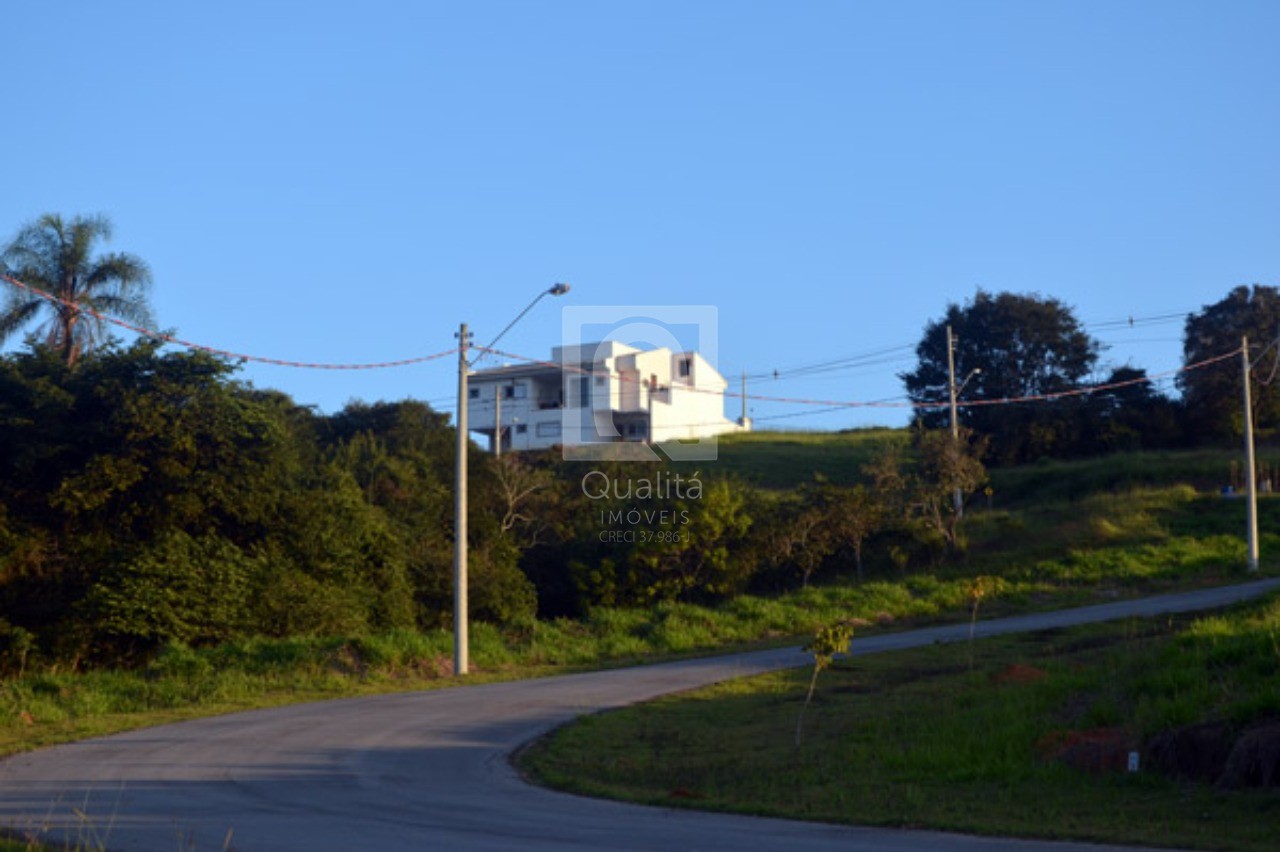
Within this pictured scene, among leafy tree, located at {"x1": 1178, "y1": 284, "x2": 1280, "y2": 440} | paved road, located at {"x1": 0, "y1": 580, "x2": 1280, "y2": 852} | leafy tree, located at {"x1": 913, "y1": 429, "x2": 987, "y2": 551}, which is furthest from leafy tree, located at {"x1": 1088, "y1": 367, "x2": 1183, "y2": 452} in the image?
paved road, located at {"x1": 0, "y1": 580, "x2": 1280, "y2": 852}

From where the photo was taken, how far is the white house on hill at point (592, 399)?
65.5 m

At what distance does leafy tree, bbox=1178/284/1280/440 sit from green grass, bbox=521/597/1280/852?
4413 cm

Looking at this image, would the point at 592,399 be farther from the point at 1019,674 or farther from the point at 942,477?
the point at 1019,674

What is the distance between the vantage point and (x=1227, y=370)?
60.3 metres

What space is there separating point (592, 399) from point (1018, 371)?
2304 centimetres

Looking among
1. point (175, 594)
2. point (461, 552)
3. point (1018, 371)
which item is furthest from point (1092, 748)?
point (1018, 371)

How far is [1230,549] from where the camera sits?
1502 inches

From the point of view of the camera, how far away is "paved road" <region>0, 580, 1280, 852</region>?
10055 mm

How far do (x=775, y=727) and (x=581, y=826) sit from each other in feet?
23.9

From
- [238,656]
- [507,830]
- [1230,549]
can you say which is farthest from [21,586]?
[1230,549]

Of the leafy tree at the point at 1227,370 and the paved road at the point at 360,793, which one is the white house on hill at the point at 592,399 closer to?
the leafy tree at the point at 1227,370

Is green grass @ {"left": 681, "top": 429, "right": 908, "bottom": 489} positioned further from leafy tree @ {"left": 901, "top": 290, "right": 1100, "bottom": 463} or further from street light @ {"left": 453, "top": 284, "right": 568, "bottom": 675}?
street light @ {"left": 453, "top": 284, "right": 568, "bottom": 675}

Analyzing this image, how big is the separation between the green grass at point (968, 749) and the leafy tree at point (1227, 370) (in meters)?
44.1

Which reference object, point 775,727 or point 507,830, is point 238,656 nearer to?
point 775,727
